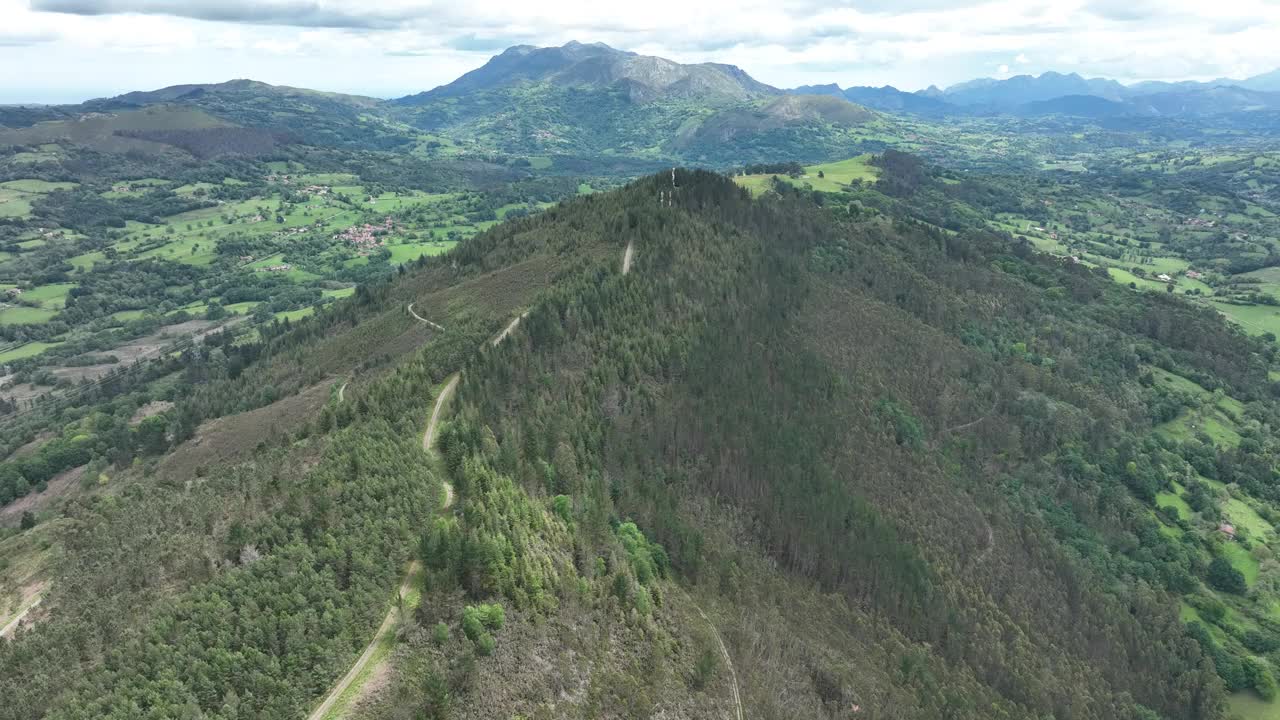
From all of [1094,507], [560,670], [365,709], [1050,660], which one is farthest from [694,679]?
[1094,507]

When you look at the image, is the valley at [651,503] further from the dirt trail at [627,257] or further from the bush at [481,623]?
the dirt trail at [627,257]

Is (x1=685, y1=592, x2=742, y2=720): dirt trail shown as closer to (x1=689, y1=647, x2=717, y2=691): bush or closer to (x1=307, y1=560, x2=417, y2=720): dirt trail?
(x1=689, y1=647, x2=717, y2=691): bush

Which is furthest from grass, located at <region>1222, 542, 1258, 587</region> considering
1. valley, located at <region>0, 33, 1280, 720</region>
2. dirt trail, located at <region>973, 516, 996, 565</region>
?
dirt trail, located at <region>973, 516, 996, 565</region>

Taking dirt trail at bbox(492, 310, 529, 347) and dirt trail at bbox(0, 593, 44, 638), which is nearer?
dirt trail at bbox(0, 593, 44, 638)

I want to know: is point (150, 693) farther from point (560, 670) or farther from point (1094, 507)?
point (1094, 507)

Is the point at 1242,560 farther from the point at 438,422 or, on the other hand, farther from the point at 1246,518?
the point at 438,422

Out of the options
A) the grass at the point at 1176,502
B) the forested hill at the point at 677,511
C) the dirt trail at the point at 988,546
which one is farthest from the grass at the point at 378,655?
the grass at the point at 1176,502
